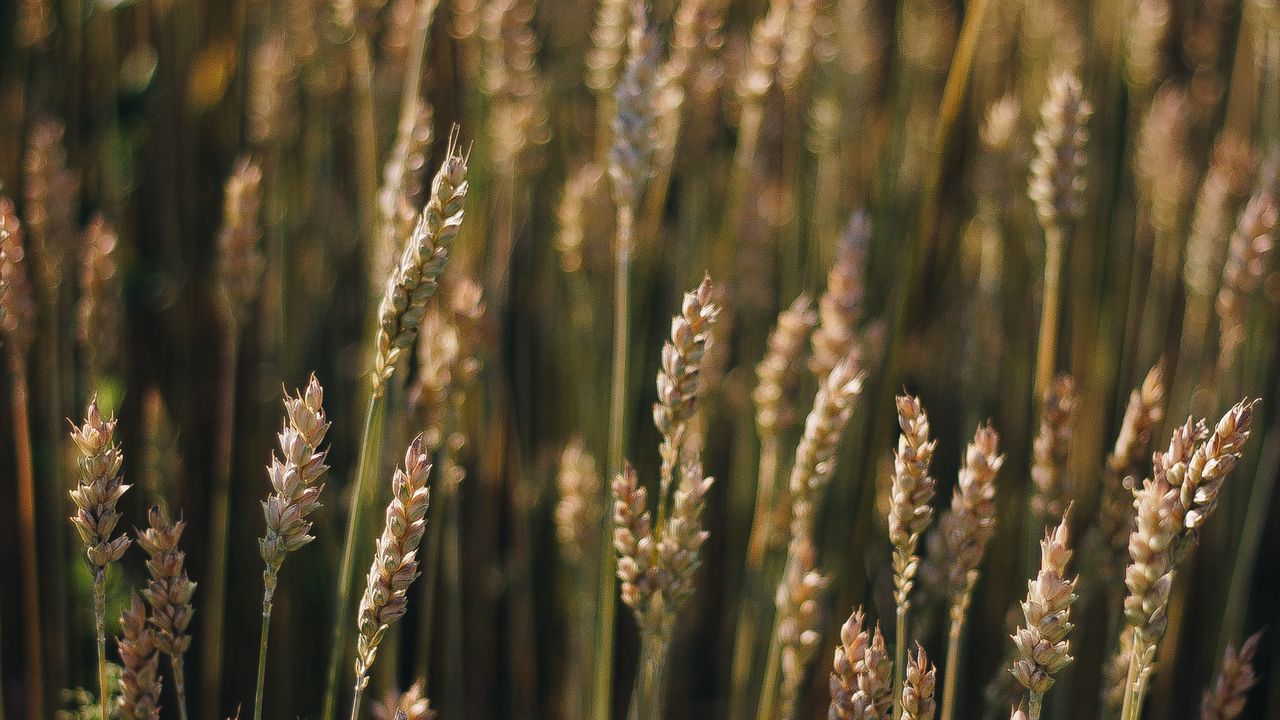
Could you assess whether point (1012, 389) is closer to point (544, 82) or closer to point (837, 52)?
point (837, 52)

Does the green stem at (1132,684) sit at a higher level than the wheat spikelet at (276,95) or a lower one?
lower

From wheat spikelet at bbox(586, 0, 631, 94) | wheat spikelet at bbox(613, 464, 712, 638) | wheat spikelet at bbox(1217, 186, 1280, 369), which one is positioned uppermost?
wheat spikelet at bbox(586, 0, 631, 94)

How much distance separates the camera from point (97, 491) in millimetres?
588

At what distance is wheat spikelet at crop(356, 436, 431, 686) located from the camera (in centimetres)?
57

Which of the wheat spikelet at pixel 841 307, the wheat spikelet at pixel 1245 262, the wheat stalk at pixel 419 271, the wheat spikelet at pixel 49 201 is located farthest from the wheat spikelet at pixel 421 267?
the wheat spikelet at pixel 1245 262

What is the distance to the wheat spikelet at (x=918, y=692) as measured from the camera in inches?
23.5

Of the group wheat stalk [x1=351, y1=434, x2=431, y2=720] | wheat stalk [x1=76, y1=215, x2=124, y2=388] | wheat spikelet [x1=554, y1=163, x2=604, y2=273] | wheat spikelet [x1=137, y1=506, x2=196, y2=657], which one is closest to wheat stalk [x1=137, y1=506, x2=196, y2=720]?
wheat spikelet [x1=137, y1=506, x2=196, y2=657]

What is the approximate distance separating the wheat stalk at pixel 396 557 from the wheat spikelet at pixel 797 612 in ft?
0.92

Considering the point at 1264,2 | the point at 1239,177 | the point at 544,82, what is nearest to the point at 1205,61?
the point at 1264,2

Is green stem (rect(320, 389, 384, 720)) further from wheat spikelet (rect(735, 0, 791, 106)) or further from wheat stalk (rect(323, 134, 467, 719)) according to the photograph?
wheat spikelet (rect(735, 0, 791, 106))

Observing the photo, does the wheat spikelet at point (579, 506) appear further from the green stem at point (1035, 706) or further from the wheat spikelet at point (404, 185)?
the green stem at point (1035, 706)

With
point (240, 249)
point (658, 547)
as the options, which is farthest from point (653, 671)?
point (240, 249)

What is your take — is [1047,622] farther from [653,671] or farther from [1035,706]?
[653,671]

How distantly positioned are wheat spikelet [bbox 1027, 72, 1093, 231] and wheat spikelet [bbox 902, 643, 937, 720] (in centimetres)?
45
